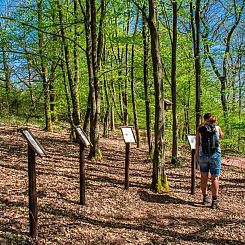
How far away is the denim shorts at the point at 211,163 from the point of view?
23.2 ft

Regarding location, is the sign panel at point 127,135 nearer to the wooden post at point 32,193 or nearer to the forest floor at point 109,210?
the forest floor at point 109,210

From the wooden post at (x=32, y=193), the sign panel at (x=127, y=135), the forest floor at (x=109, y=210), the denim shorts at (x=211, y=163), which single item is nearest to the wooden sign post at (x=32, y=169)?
the wooden post at (x=32, y=193)

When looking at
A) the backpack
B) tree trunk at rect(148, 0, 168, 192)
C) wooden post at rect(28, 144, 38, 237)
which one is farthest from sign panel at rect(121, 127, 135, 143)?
wooden post at rect(28, 144, 38, 237)

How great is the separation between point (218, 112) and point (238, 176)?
7.88 metres

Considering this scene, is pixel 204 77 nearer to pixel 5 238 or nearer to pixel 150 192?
pixel 150 192

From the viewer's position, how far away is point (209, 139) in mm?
7109

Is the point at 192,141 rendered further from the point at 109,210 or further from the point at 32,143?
the point at 32,143

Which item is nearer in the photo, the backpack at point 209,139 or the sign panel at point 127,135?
the backpack at point 209,139

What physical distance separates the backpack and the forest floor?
51.2 inches

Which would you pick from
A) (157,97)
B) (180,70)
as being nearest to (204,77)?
(180,70)

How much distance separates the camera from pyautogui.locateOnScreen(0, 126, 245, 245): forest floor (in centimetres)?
479

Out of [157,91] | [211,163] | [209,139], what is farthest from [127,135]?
[211,163]

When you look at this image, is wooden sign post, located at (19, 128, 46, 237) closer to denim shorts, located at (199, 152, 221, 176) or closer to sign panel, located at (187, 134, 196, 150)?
denim shorts, located at (199, 152, 221, 176)

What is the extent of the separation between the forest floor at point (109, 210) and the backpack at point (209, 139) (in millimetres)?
1301
